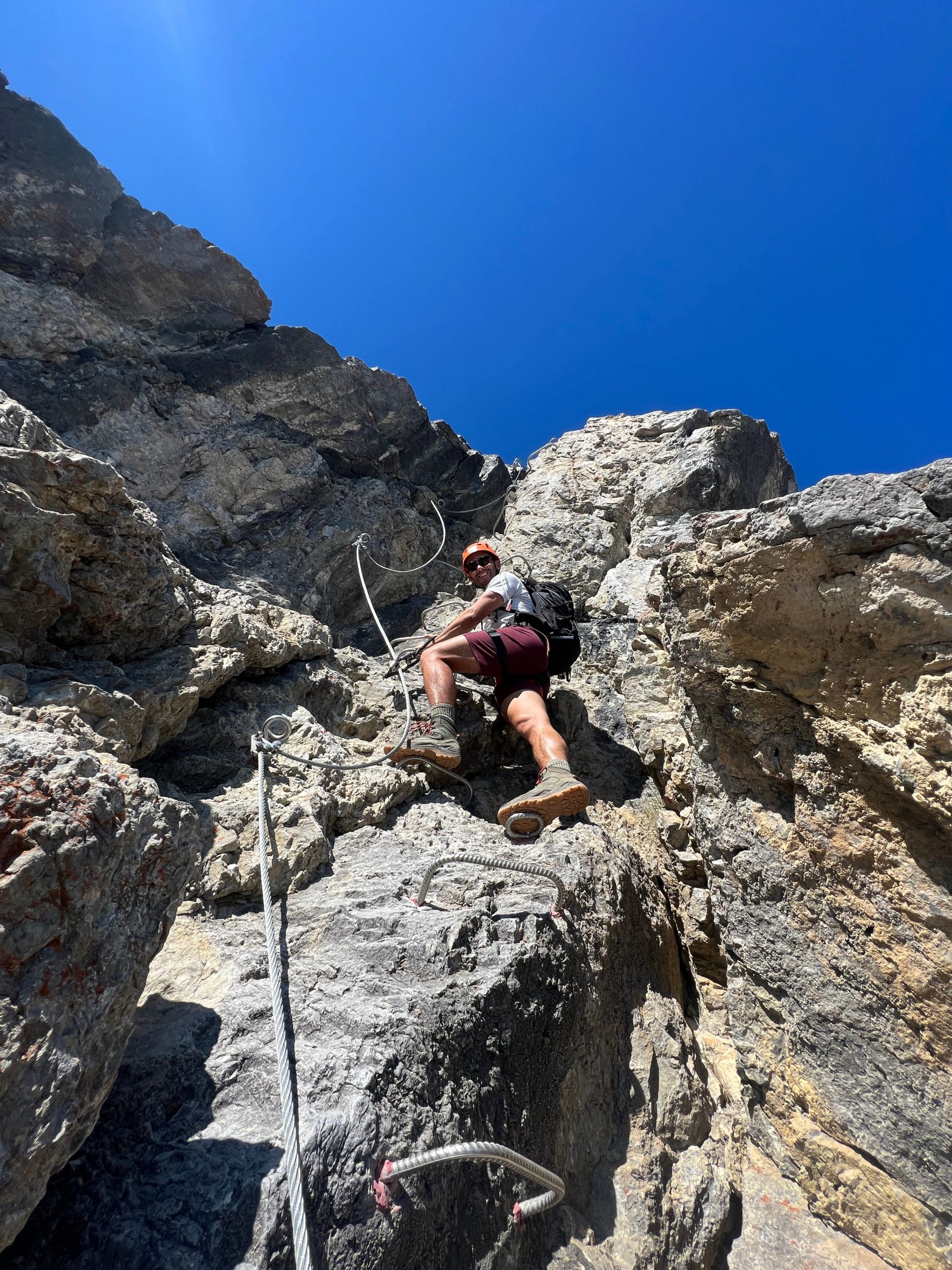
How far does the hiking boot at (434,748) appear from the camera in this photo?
4.16 m

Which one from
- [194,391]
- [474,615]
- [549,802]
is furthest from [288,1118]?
[194,391]

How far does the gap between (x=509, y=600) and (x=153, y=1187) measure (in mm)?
4021

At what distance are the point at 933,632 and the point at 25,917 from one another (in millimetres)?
3061

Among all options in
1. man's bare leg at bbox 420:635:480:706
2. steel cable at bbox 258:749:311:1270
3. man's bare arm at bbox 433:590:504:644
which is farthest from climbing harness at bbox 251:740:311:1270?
man's bare arm at bbox 433:590:504:644

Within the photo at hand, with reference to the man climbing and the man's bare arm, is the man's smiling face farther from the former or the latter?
the man's bare arm

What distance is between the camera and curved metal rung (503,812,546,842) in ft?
12.3

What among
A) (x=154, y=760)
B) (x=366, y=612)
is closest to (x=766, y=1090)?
(x=154, y=760)

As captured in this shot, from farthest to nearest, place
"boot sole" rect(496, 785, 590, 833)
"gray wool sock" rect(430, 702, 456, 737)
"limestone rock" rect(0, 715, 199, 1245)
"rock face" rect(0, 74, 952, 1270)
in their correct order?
"gray wool sock" rect(430, 702, 456, 737) < "boot sole" rect(496, 785, 590, 833) < "rock face" rect(0, 74, 952, 1270) < "limestone rock" rect(0, 715, 199, 1245)

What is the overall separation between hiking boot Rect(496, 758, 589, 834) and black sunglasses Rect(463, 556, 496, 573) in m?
2.51

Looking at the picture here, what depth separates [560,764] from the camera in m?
3.96

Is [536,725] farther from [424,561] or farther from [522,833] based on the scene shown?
[424,561]

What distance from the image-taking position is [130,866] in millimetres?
1810

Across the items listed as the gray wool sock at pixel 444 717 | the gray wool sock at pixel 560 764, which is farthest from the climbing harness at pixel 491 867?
the gray wool sock at pixel 444 717

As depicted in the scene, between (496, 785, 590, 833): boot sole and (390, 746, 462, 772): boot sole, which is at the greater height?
(390, 746, 462, 772): boot sole
